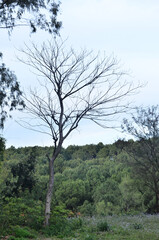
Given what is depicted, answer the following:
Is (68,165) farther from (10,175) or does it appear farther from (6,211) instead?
(6,211)

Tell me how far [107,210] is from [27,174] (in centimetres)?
2462

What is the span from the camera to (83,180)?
193ft

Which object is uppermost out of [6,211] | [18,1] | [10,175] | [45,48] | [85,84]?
[18,1]

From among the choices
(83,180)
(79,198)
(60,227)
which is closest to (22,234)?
(60,227)

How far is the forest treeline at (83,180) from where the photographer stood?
17000mm

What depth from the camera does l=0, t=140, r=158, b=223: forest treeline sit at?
1700cm

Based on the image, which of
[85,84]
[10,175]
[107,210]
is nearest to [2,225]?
[85,84]

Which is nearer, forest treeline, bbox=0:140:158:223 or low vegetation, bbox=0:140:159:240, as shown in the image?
low vegetation, bbox=0:140:159:240

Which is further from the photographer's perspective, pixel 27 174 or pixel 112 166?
pixel 112 166

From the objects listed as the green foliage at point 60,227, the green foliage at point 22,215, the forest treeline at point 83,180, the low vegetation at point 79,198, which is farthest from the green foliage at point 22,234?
Result: the forest treeline at point 83,180

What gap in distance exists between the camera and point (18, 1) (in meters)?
10.6

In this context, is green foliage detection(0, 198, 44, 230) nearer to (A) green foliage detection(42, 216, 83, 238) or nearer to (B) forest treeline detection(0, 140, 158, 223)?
(B) forest treeline detection(0, 140, 158, 223)

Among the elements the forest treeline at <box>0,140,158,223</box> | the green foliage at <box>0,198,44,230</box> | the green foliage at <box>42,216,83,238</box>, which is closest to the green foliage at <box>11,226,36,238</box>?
the green foliage at <box>0,198,44,230</box>

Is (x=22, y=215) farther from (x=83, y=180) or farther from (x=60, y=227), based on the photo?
(x=83, y=180)
